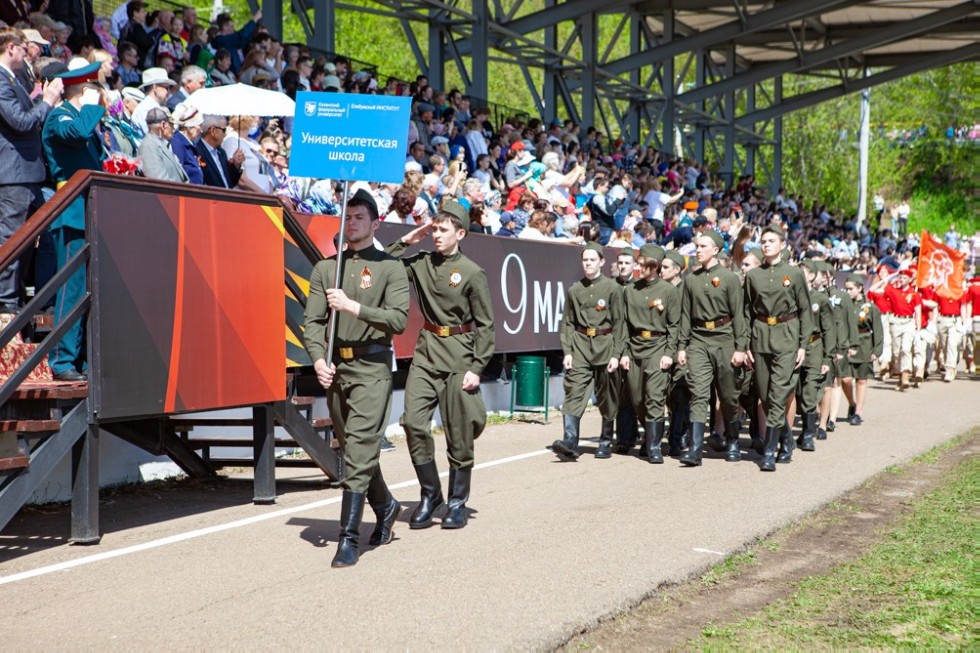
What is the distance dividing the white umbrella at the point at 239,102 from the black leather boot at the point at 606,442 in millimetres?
4489

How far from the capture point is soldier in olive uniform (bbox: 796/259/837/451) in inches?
539

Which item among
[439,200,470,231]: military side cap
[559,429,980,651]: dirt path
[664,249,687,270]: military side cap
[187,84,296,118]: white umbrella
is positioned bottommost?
[559,429,980,651]: dirt path

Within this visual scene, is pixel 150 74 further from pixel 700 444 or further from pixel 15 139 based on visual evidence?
pixel 700 444

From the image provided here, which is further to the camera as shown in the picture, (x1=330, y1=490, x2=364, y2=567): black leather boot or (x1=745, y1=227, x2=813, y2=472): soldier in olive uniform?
(x1=745, y1=227, x2=813, y2=472): soldier in olive uniform

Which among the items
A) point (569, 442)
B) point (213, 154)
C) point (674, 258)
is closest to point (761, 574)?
point (569, 442)

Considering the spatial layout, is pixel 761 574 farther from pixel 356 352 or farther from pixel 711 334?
pixel 711 334

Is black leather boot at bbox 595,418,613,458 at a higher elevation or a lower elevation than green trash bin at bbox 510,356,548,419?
lower

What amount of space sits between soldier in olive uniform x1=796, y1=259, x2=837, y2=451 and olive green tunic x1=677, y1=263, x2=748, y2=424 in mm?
1571

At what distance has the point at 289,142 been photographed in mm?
14219

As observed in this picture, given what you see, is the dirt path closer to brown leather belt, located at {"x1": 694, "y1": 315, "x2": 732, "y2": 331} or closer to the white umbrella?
brown leather belt, located at {"x1": 694, "y1": 315, "x2": 732, "y2": 331}

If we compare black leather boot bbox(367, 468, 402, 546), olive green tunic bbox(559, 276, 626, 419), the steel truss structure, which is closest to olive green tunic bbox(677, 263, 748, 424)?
olive green tunic bbox(559, 276, 626, 419)

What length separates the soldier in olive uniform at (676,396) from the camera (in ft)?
41.5

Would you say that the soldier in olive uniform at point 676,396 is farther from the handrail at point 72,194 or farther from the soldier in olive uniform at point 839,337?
the handrail at point 72,194

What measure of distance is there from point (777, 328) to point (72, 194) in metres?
7.14
